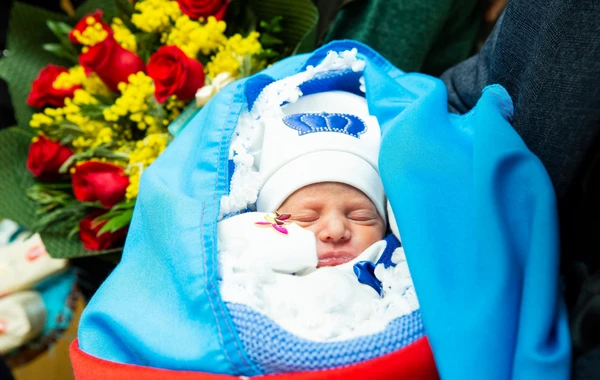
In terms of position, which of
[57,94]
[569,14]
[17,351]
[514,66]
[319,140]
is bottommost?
[17,351]

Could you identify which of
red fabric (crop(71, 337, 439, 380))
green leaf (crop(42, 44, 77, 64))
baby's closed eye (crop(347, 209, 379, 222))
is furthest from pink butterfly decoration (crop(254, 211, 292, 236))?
green leaf (crop(42, 44, 77, 64))

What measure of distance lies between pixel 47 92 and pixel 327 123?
0.70m

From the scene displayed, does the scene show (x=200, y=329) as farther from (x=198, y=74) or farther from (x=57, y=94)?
(x=57, y=94)

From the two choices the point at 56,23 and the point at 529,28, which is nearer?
the point at 529,28

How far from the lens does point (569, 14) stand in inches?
25.0

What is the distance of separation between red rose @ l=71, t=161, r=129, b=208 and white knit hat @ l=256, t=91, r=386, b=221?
1.10 feet

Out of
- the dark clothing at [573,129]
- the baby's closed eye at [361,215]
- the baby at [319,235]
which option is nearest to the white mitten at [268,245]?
the baby at [319,235]

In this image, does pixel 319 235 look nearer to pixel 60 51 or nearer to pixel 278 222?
pixel 278 222

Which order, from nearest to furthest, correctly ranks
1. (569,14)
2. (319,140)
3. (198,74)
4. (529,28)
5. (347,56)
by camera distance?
(569,14) < (529,28) < (319,140) < (347,56) < (198,74)

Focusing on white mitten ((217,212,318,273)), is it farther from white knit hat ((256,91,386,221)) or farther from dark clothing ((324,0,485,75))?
dark clothing ((324,0,485,75))

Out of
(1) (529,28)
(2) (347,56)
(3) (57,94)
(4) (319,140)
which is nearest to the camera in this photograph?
(1) (529,28)

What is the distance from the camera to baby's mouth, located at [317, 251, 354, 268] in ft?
2.88

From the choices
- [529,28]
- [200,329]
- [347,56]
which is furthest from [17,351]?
[529,28]

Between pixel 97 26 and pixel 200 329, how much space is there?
0.83 meters
